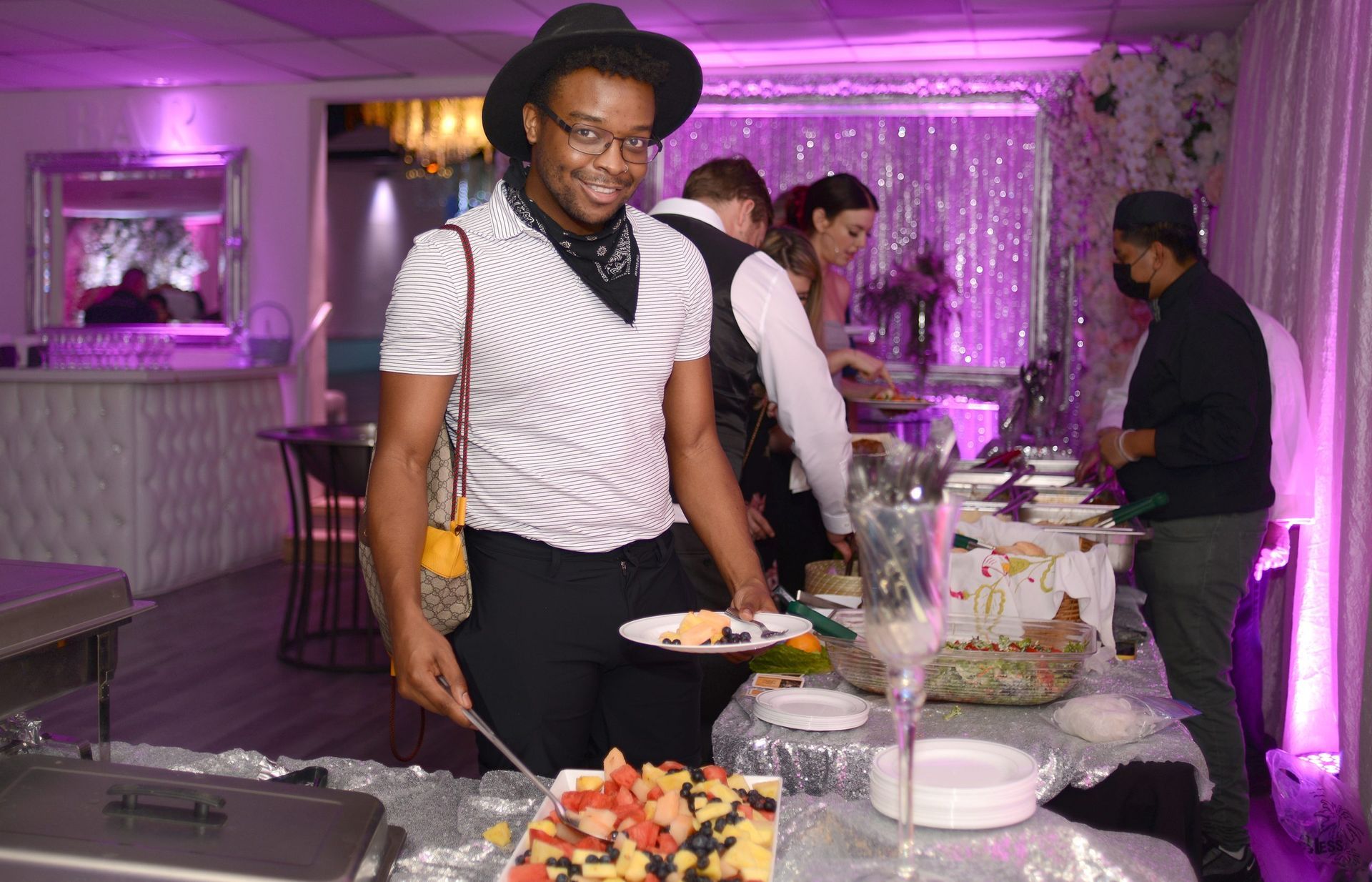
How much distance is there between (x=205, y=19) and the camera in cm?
536

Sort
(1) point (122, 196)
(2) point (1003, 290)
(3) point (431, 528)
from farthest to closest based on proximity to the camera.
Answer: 1. (1) point (122, 196)
2. (2) point (1003, 290)
3. (3) point (431, 528)

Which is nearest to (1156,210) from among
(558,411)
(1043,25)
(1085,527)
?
(1085,527)

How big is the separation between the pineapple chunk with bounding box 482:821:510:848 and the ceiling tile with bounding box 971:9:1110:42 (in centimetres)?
470

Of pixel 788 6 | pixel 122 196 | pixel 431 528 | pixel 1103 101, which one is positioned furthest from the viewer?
pixel 122 196

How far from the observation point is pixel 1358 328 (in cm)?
267

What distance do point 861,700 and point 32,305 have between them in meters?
7.06

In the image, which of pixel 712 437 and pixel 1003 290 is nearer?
pixel 712 437

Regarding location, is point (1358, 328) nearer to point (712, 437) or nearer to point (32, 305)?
point (712, 437)

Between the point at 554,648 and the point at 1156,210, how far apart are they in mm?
2087

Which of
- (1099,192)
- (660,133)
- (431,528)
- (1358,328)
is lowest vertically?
(431,528)

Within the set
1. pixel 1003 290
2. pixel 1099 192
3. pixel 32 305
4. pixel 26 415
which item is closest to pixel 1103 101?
pixel 1099 192

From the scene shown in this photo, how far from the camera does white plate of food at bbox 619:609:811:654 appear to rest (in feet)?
4.42

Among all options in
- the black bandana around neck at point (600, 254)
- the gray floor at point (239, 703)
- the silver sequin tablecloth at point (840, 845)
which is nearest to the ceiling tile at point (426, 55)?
the gray floor at point (239, 703)

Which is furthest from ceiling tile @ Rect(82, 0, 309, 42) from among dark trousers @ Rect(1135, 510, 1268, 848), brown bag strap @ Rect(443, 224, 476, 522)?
dark trousers @ Rect(1135, 510, 1268, 848)
